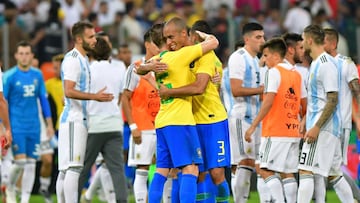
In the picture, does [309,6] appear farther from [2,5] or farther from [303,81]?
[303,81]

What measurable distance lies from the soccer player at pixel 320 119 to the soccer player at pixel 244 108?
5.84 feet

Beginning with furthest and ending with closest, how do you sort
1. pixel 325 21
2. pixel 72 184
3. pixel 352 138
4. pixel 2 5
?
pixel 325 21 → pixel 2 5 → pixel 352 138 → pixel 72 184

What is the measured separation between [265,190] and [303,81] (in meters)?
1.60

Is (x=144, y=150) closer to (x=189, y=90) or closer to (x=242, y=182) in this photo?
(x=242, y=182)

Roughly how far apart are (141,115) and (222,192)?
269cm

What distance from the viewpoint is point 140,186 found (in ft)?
48.2

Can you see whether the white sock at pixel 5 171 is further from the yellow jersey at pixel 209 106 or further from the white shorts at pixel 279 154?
the yellow jersey at pixel 209 106

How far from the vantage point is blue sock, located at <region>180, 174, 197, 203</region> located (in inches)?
480

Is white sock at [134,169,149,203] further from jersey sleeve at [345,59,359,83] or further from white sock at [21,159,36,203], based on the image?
jersey sleeve at [345,59,359,83]

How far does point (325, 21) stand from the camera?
25562mm

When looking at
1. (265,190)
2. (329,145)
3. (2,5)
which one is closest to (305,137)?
(329,145)

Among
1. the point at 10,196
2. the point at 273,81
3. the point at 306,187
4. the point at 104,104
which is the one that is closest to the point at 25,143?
the point at 10,196

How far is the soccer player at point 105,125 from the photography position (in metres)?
15.0

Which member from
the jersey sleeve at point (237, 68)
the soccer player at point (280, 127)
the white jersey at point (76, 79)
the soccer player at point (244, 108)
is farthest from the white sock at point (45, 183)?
the soccer player at point (280, 127)
